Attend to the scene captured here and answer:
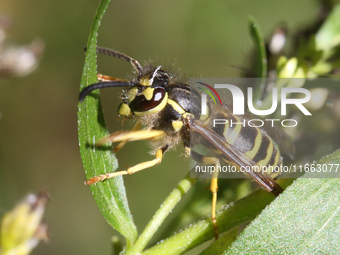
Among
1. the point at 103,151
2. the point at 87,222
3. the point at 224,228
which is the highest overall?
the point at 103,151

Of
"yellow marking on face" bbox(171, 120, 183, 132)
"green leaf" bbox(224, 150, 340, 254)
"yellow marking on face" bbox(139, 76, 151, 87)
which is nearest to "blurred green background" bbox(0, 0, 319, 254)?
"yellow marking on face" bbox(171, 120, 183, 132)

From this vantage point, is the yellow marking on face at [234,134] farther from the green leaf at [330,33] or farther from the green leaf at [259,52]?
the green leaf at [330,33]

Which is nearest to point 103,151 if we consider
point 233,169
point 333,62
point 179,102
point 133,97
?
point 133,97

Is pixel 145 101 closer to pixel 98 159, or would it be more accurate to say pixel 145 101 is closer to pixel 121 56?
pixel 121 56

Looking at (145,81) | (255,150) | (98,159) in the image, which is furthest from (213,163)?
(98,159)

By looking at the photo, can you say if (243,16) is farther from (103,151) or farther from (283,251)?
(283,251)

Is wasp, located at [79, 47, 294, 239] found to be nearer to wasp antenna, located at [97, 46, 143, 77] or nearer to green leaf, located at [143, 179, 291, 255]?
wasp antenna, located at [97, 46, 143, 77]
